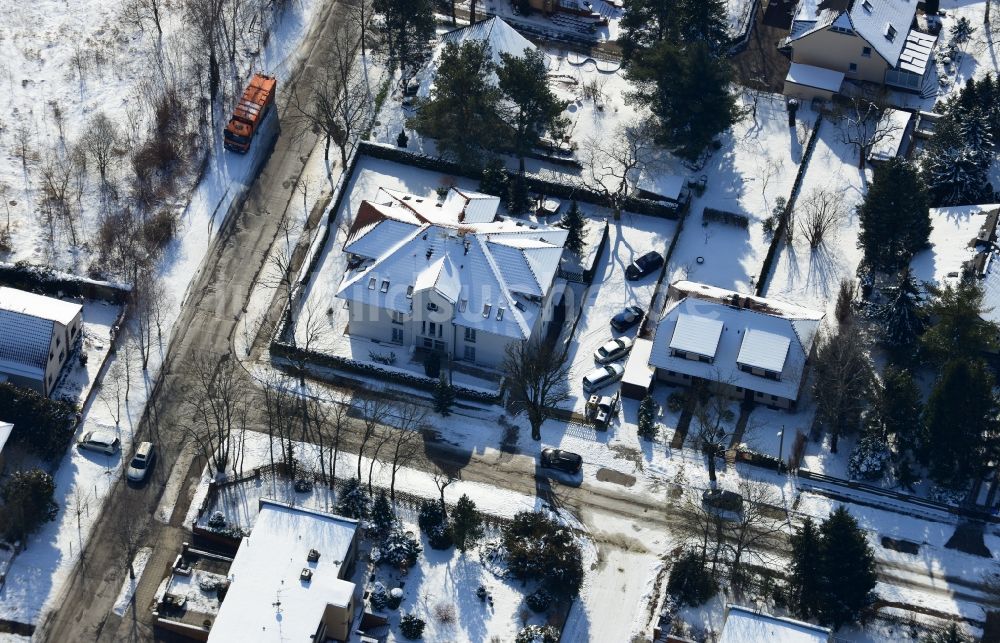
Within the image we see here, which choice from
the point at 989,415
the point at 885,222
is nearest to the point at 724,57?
the point at 885,222

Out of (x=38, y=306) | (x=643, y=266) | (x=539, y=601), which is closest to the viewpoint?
(x=539, y=601)

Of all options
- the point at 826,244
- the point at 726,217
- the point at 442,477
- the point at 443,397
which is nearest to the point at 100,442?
the point at 442,477

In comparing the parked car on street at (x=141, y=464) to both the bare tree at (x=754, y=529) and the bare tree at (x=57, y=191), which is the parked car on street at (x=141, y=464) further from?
the bare tree at (x=754, y=529)

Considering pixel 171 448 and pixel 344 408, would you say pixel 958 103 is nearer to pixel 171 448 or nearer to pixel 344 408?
pixel 344 408

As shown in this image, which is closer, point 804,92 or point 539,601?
point 539,601

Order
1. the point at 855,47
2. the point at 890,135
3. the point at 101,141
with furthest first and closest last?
the point at 855,47 → the point at 890,135 → the point at 101,141

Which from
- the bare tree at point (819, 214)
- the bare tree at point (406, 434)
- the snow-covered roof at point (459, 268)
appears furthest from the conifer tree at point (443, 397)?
the bare tree at point (819, 214)

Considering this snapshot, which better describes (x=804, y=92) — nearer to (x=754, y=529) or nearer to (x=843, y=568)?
(x=754, y=529)
